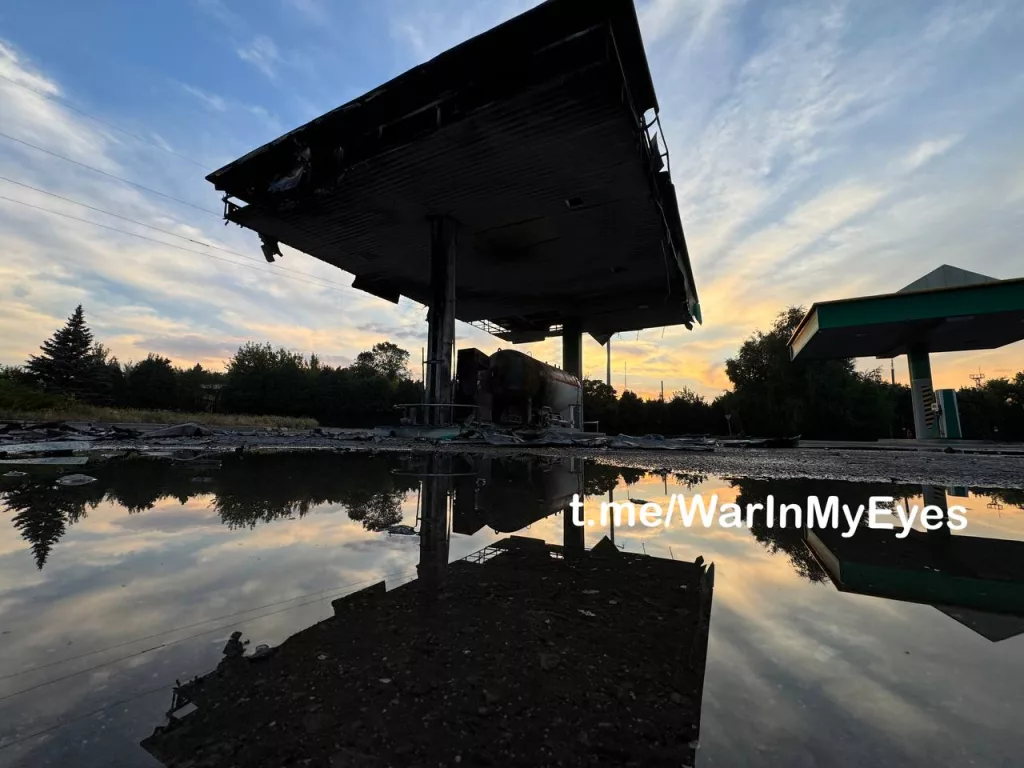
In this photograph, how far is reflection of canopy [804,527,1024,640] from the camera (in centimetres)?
134

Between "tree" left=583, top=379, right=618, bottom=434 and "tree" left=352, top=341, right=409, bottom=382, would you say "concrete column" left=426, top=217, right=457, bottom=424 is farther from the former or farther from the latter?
"tree" left=352, top=341, right=409, bottom=382

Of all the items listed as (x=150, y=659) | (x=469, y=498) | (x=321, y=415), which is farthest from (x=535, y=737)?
(x=321, y=415)

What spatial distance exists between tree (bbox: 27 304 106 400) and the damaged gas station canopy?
140 ft

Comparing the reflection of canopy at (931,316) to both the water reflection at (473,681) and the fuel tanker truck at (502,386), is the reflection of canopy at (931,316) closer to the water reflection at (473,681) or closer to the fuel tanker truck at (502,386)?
the fuel tanker truck at (502,386)

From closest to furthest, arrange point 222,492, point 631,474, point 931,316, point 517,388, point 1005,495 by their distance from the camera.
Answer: point 222,492 < point 1005,495 < point 631,474 < point 517,388 < point 931,316

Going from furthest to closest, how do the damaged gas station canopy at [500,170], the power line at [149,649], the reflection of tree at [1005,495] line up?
the damaged gas station canopy at [500,170] → the reflection of tree at [1005,495] → the power line at [149,649]

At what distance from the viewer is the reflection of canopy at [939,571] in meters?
1.34

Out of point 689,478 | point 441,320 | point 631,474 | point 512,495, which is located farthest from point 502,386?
point 512,495

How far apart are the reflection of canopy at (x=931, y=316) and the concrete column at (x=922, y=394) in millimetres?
585

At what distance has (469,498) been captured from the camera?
10.9ft

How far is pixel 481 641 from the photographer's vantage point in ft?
3.74

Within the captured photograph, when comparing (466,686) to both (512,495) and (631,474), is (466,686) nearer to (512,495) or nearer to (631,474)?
(512,495)

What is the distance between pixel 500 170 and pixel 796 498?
408 inches

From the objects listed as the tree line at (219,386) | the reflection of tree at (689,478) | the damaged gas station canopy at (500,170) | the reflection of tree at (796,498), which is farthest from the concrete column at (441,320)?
the tree line at (219,386)
